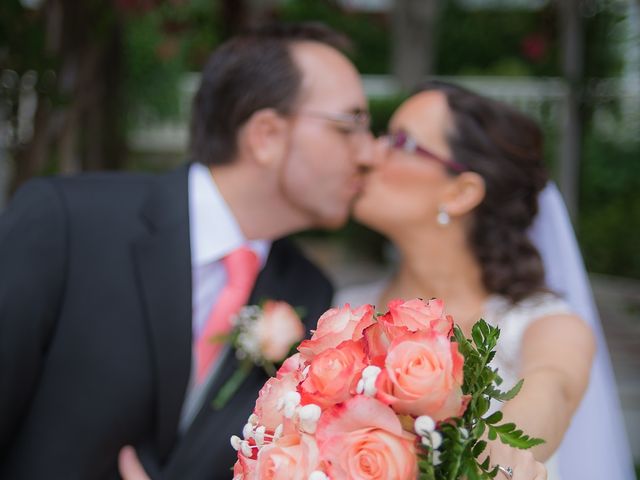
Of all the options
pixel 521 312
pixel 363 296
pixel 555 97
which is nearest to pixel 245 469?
pixel 521 312

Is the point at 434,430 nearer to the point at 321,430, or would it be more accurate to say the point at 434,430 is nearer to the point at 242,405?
the point at 321,430

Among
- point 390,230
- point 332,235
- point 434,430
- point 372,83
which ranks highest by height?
point 434,430

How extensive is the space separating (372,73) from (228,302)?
17.6 metres

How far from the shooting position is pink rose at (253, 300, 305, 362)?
260cm

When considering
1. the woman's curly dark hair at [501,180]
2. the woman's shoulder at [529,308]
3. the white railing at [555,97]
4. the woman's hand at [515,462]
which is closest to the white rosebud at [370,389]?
the woman's hand at [515,462]

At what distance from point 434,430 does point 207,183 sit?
188 centimetres

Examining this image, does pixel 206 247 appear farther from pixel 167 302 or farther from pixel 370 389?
pixel 370 389

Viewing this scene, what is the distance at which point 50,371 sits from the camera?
246 centimetres

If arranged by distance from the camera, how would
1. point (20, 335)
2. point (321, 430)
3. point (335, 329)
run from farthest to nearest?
1. point (20, 335)
2. point (335, 329)
3. point (321, 430)

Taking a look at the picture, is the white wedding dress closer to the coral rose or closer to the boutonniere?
the boutonniere

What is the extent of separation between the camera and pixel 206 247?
9.12ft

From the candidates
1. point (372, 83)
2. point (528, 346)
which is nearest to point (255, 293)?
point (528, 346)

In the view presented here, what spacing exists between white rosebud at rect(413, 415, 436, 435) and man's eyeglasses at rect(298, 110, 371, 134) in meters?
1.97

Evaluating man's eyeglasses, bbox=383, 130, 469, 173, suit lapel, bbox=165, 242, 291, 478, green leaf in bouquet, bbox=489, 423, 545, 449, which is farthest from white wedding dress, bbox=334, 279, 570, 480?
green leaf in bouquet, bbox=489, 423, 545, 449
